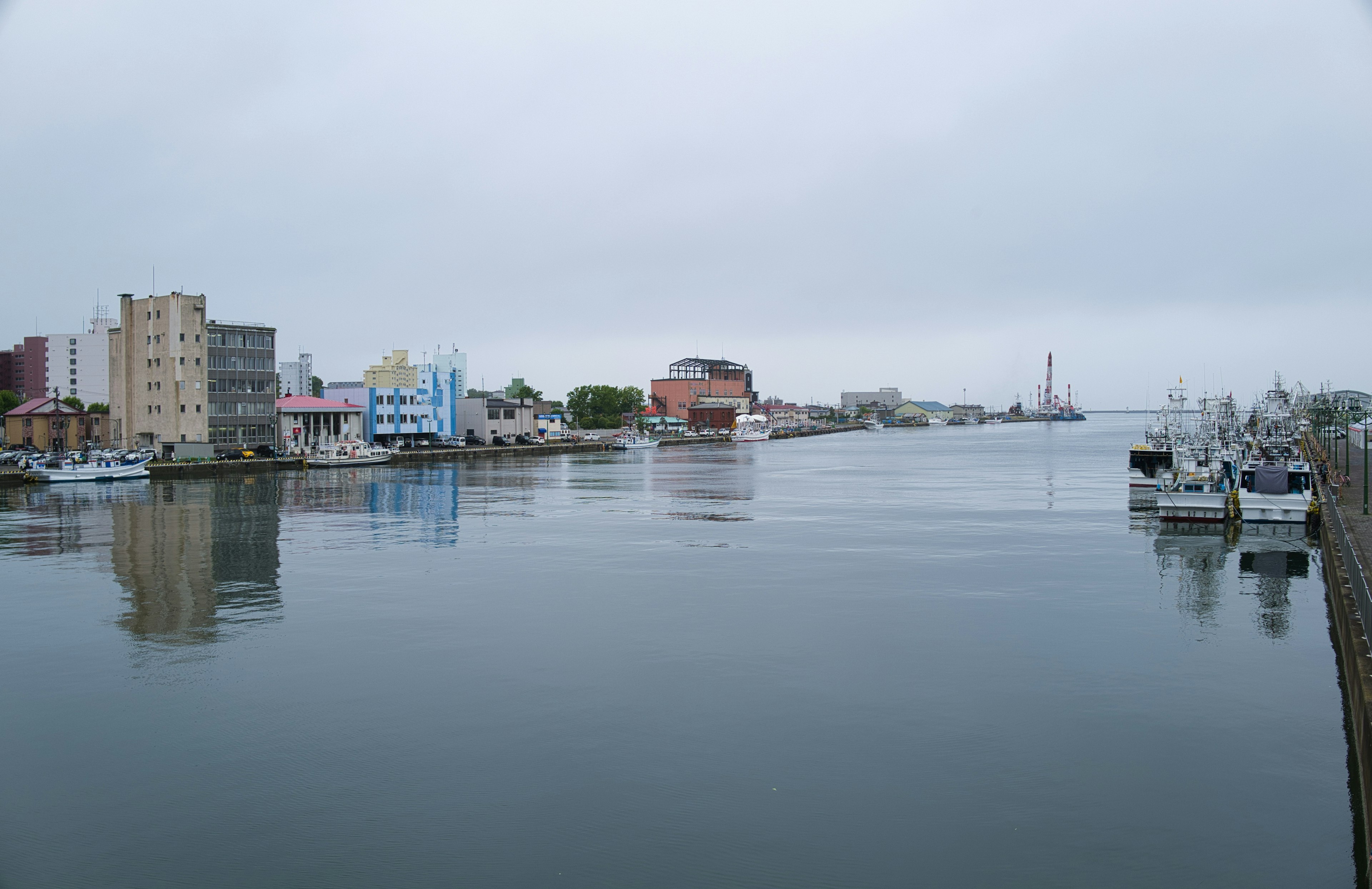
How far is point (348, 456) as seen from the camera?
62.5 metres

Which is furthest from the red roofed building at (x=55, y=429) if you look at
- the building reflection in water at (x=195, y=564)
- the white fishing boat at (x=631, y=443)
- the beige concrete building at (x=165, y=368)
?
the white fishing boat at (x=631, y=443)

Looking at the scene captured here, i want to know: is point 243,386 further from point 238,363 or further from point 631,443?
point 631,443

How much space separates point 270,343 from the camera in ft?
203

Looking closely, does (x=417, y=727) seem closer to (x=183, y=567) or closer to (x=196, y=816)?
(x=196, y=816)

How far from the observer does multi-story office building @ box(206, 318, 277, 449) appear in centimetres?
5872

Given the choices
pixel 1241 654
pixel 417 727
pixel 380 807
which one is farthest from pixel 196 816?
pixel 1241 654

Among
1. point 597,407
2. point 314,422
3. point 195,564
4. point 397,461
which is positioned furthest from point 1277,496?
point 597,407

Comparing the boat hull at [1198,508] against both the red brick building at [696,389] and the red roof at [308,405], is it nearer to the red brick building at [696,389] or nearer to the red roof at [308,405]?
the red roof at [308,405]

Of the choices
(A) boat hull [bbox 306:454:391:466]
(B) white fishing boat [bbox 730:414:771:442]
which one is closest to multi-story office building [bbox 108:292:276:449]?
(A) boat hull [bbox 306:454:391:466]

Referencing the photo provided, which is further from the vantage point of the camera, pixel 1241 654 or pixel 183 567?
pixel 183 567

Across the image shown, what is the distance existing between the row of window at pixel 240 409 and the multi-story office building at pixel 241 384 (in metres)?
0.03

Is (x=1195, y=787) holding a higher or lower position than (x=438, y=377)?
lower

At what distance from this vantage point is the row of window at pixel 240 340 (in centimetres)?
5878

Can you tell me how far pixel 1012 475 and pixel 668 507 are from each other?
2430 cm
